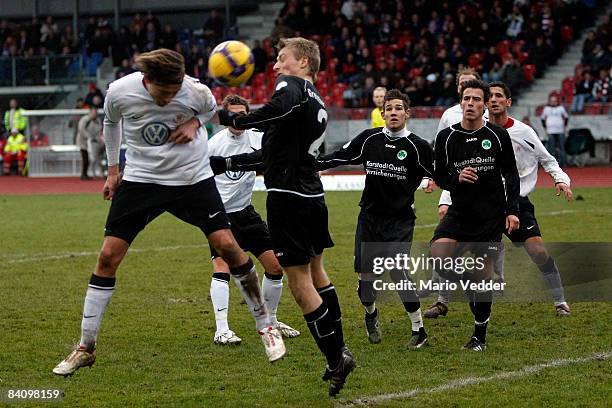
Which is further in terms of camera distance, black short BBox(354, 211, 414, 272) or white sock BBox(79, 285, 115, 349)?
black short BBox(354, 211, 414, 272)

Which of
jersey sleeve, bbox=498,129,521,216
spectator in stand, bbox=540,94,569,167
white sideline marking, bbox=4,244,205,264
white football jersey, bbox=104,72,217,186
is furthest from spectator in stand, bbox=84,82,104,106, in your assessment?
white football jersey, bbox=104,72,217,186

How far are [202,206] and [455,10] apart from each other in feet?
94.6

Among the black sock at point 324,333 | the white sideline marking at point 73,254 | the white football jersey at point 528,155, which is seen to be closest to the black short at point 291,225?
the black sock at point 324,333

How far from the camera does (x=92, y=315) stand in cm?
694

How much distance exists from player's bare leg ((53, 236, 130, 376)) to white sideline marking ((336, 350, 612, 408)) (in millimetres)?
1689

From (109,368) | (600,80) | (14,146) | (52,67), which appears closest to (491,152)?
(109,368)

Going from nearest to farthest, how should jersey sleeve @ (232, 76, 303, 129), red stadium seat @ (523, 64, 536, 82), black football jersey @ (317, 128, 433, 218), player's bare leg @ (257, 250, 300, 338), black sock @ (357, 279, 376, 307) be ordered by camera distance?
jersey sleeve @ (232, 76, 303, 129) → black sock @ (357, 279, 376, 307) → black football jersey @ (317, 128, 433, 218) → player's bare leg @ (257, 250, 300, 338) → red stadium seat @ (523, 64, 536, 82)

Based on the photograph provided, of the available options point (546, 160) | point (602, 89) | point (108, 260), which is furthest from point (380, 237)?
point (602, 89)

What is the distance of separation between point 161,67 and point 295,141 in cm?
95

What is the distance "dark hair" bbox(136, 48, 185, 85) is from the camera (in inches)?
263

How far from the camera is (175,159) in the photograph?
22.7 feet

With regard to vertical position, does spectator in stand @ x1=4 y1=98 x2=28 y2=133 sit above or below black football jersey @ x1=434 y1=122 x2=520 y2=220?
below

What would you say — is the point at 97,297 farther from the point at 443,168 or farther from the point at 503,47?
the point at 503,47

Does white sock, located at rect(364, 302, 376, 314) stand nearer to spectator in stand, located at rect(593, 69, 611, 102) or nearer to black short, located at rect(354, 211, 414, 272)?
black short, located at rect(354, 211, 414, 272)
